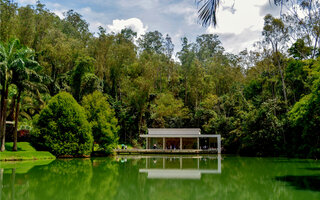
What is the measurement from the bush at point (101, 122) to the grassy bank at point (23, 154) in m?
5.50

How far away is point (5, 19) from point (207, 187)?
25.9 meters

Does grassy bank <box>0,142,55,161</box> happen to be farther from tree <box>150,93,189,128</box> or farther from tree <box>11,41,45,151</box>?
tree <box>150,93,189,128</box>

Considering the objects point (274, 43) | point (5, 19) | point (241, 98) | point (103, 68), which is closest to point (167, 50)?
point (103, 68)

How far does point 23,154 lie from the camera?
21.5 metres

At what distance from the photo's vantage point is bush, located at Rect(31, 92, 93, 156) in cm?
2458

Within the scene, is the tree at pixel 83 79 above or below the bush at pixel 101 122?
above

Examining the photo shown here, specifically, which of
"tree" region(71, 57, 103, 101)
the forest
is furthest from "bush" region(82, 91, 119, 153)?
"tree" region(71, 57, 103, 101)

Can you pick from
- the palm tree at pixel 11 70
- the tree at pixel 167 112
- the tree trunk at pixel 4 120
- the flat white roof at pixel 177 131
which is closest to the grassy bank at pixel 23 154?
the tree trunk at pixel 4 120

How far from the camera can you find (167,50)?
190 feet

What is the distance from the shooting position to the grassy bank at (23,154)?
2031 centimetres

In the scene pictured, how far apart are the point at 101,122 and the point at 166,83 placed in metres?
21.1

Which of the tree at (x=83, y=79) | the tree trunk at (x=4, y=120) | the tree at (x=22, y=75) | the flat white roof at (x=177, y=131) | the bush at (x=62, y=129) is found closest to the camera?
the tree trunk at (x=4, y=120)

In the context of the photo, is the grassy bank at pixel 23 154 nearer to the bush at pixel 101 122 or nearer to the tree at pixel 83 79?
the bush at pixel 101 122

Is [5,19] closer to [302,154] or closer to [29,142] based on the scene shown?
[29,142]
